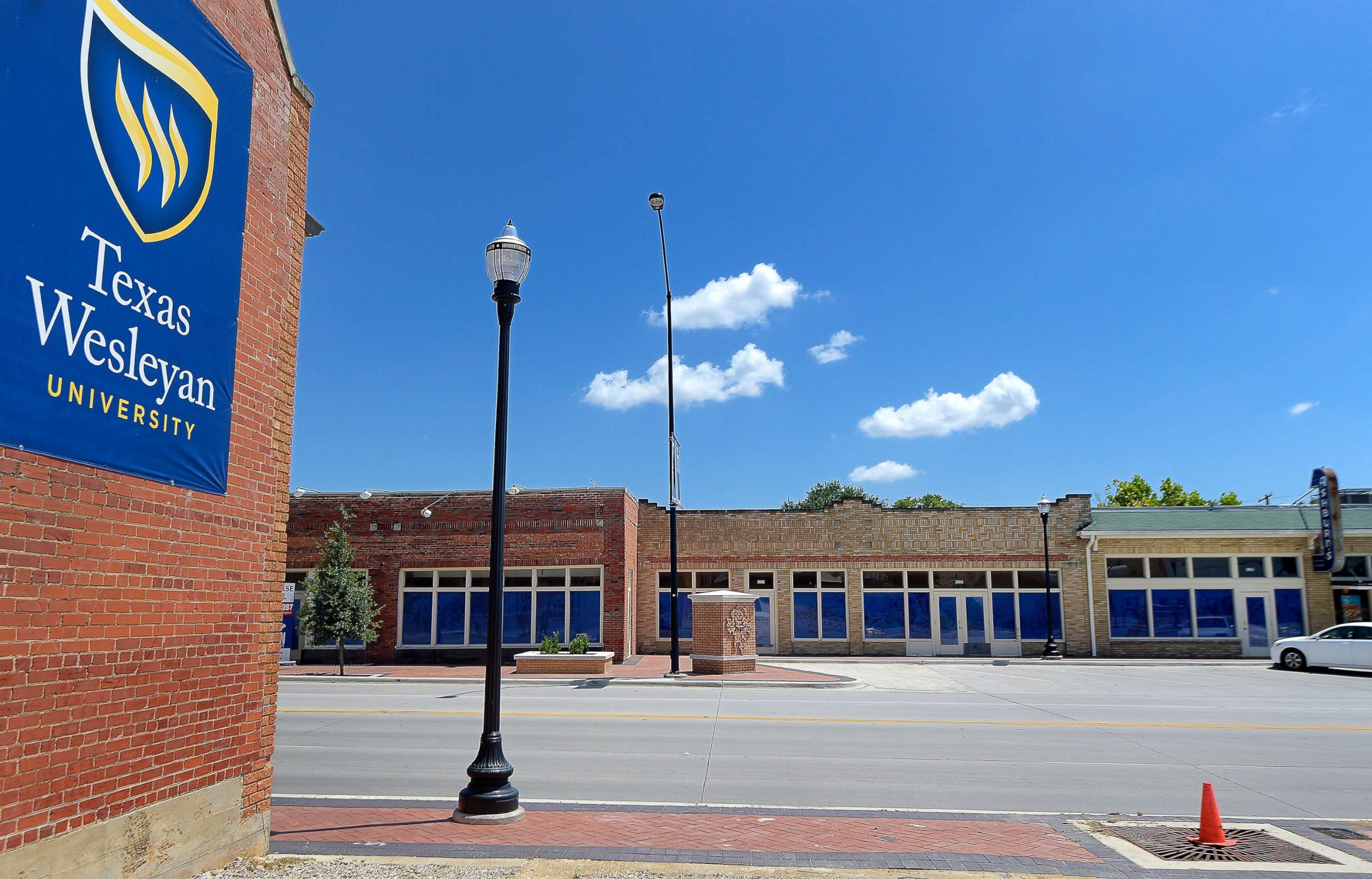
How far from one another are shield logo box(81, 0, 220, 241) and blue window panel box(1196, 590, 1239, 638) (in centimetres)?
3389

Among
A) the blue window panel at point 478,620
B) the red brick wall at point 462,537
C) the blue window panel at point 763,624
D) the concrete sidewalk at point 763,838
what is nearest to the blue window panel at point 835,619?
the blue window panel at point 763,624

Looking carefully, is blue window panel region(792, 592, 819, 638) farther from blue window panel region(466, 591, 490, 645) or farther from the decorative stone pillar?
blue window panel region(466, 591, 490, 645)

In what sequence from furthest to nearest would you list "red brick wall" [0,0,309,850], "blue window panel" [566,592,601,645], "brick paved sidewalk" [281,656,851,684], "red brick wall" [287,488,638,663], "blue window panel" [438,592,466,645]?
"blue window panel" [566,592,601,645], "blue window panel" [438,592,466,645], "red brick wall" [287,488,638,663], "brick paved sidewalk" [281,656,851,684], "red brick wall" [0,0,309,850]

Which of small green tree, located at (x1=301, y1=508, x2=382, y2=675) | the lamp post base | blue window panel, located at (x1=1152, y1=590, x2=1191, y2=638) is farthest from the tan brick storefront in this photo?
the lamp post base

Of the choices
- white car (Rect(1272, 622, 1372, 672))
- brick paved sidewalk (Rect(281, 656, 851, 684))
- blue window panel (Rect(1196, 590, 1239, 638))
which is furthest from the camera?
blue window panel (Rect(1196, 590, 1239, 638))

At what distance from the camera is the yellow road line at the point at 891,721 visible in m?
15.1

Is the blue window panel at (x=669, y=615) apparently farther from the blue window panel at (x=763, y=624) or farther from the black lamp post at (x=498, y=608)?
the black lamp post at (x=498, y=608)

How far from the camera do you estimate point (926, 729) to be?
1459cm

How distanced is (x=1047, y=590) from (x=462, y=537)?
1963cm

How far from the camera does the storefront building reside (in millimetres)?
31328

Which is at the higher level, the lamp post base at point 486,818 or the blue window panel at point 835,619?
the blue window panel at point 835,619

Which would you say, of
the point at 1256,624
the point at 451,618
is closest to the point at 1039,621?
the point at 1256,624

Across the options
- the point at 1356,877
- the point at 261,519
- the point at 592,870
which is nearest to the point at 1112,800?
the point at 1356,877

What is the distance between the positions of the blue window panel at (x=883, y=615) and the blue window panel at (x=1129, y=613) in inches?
288
